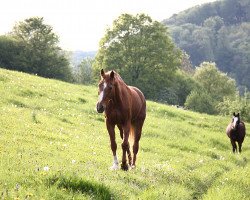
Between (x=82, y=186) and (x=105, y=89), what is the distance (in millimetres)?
3339

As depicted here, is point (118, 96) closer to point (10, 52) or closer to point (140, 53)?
point (140, 53)

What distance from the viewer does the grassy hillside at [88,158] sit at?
29.4ft

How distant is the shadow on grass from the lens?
8734 millimetres

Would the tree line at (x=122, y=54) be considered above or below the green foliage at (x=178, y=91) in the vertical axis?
above

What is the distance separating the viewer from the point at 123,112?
1241 centimetres

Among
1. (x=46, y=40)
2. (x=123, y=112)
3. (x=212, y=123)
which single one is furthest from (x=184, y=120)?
(x=46, y=40)

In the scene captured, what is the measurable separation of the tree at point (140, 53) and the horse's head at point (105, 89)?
2387 inches

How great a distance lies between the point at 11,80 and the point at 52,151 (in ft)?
69.5

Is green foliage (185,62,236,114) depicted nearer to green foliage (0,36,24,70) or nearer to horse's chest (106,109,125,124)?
green foliage (0,36,24,70)

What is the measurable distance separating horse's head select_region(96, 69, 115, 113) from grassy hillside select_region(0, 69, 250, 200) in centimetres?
199

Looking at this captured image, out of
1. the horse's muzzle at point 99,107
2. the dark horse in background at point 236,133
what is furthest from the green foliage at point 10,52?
the horse's muzzle at point 99,107

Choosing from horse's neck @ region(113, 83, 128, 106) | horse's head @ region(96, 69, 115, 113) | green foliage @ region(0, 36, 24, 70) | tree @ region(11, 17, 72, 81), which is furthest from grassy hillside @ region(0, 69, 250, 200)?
tree @ region(11, 17, 72, 81)

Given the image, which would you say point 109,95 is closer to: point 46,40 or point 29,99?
point 29,99

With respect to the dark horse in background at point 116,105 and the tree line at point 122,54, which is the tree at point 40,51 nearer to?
the tree line at point 122,54
